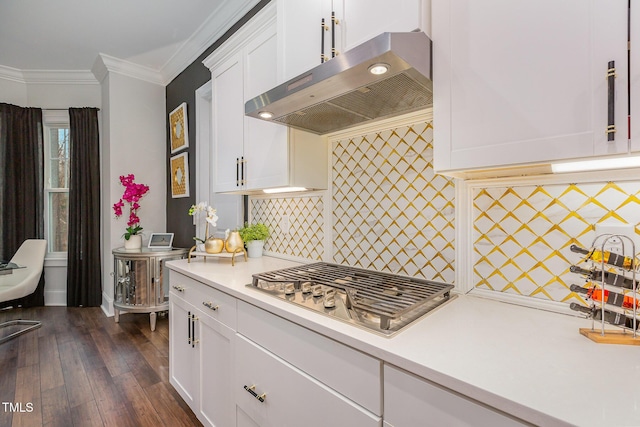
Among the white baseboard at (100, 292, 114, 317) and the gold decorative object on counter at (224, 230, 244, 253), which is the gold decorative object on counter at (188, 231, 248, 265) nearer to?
the gold decorative object on counter at (224, 230, 244, 253)

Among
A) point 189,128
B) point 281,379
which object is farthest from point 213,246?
point 189,128

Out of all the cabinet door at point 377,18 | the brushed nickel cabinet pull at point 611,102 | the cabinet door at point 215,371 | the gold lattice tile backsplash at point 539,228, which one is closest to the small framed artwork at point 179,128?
the cabinet door at point 215,371

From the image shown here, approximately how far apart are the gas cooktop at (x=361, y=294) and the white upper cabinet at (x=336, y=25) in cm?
92

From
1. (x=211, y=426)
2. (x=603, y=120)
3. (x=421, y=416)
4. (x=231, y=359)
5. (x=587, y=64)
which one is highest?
(x=587, y=64)

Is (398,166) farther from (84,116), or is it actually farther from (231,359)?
(84,116)

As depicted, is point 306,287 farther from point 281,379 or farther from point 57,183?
point 57,183

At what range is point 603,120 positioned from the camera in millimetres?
718

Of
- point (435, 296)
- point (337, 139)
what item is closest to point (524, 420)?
point (435, 296)

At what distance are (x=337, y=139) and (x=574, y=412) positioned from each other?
1.49 metres

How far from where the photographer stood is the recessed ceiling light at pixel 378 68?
967mm

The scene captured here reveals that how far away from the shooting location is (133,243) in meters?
3.27

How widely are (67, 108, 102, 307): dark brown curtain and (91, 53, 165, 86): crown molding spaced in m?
0.52

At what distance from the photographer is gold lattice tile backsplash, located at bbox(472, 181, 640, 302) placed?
96 centimetres

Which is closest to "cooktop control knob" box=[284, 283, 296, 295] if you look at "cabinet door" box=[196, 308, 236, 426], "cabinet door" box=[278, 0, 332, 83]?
"cabinet door" box=[196, 308, 236, 426]
